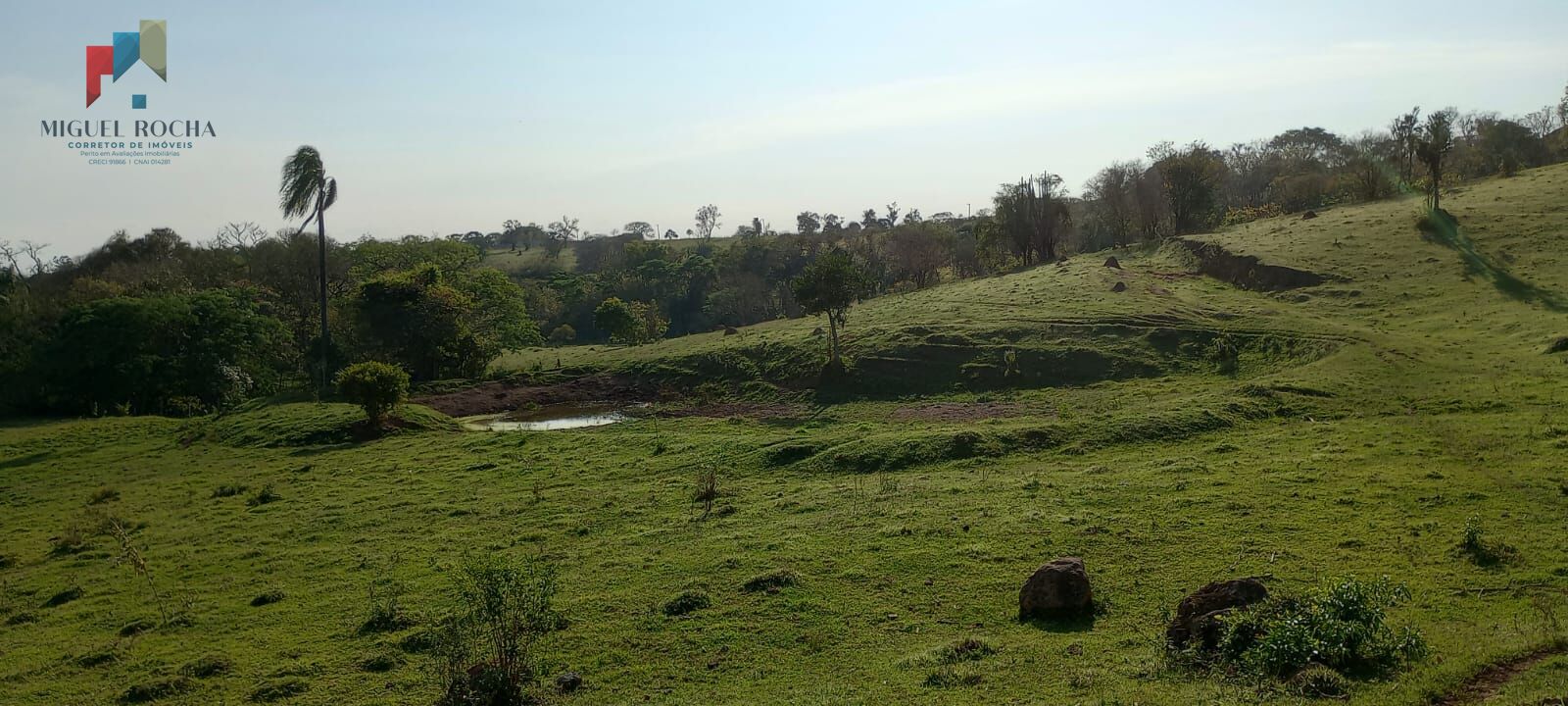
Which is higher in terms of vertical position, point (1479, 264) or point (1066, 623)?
point (1479, 264)

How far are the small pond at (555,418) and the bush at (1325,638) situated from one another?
29.4 meters

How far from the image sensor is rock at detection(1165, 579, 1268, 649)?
10289mm

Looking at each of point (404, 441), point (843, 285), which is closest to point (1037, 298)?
point (843, 285)

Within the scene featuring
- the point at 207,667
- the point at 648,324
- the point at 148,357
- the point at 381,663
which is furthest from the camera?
the point at 648,324

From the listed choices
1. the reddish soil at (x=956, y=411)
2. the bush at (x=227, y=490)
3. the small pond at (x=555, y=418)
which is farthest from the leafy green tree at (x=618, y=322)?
the bush at (x=227, y=490)

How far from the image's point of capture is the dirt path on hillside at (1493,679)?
8664 millimetres

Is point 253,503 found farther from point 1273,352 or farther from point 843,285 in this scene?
point 1273,352

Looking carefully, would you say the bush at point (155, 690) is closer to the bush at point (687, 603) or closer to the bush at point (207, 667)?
the bush at point (207, 667)

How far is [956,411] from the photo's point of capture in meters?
32.0

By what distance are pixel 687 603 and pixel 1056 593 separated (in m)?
5.67

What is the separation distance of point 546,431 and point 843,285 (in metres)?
14.2

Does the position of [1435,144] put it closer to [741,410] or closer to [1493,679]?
[741,410]

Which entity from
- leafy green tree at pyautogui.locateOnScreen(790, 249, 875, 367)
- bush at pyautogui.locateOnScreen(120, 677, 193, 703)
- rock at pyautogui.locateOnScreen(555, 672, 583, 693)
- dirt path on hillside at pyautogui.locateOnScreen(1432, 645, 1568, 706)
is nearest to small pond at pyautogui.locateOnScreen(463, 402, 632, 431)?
leafy green tree at pyautogui.locateOnScreen(790, 249, 875, 367)

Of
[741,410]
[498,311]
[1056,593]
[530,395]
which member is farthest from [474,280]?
[1056,593]
